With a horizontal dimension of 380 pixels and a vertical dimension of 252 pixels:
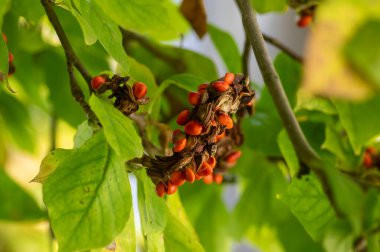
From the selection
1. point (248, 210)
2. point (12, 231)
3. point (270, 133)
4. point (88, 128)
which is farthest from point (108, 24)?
point (12, 231)

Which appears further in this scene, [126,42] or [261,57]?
[126,42]

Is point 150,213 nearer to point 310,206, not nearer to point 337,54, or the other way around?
point 310,206

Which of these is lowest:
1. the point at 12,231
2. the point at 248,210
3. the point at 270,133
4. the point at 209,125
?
the point at 12,231

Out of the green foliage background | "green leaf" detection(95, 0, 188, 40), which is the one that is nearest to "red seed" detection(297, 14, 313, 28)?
the green foliage background

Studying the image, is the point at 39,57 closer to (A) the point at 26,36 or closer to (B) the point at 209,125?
(A) the point at 26,36

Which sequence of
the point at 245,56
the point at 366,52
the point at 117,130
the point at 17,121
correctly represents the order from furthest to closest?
the point at 17,121 < the point at 245,56 < the point at 117,130 < the point at 366,52

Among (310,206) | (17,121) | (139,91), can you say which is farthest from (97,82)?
(17,121)

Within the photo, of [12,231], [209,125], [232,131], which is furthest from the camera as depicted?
[12,231]
